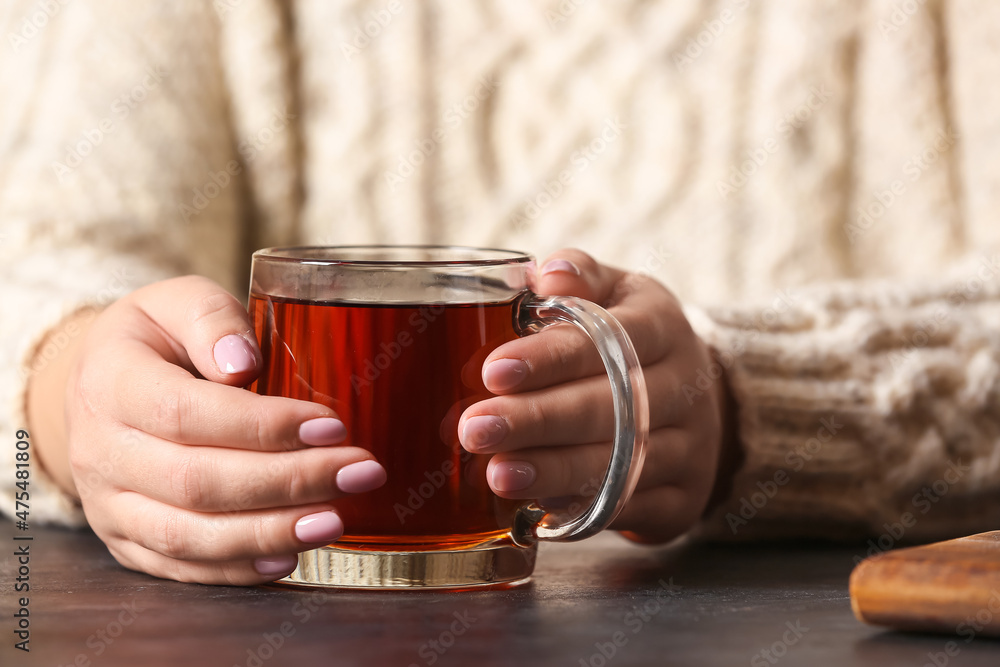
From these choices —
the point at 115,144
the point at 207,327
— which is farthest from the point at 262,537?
the point at 115,144

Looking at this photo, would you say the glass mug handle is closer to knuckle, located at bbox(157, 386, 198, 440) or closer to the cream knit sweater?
knuckle, located at bbox(157, 386, 198, 440)

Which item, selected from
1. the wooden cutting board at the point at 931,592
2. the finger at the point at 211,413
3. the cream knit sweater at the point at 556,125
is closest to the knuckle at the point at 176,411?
the finger at the point at 211,413

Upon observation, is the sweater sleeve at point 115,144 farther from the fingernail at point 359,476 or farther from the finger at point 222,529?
the fingernail at point 359,476

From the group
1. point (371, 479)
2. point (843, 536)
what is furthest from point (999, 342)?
point (371, 479)

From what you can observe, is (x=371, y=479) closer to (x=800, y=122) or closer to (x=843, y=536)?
(x=843, y=536)

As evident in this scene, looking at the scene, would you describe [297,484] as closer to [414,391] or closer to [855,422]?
[414,391]
